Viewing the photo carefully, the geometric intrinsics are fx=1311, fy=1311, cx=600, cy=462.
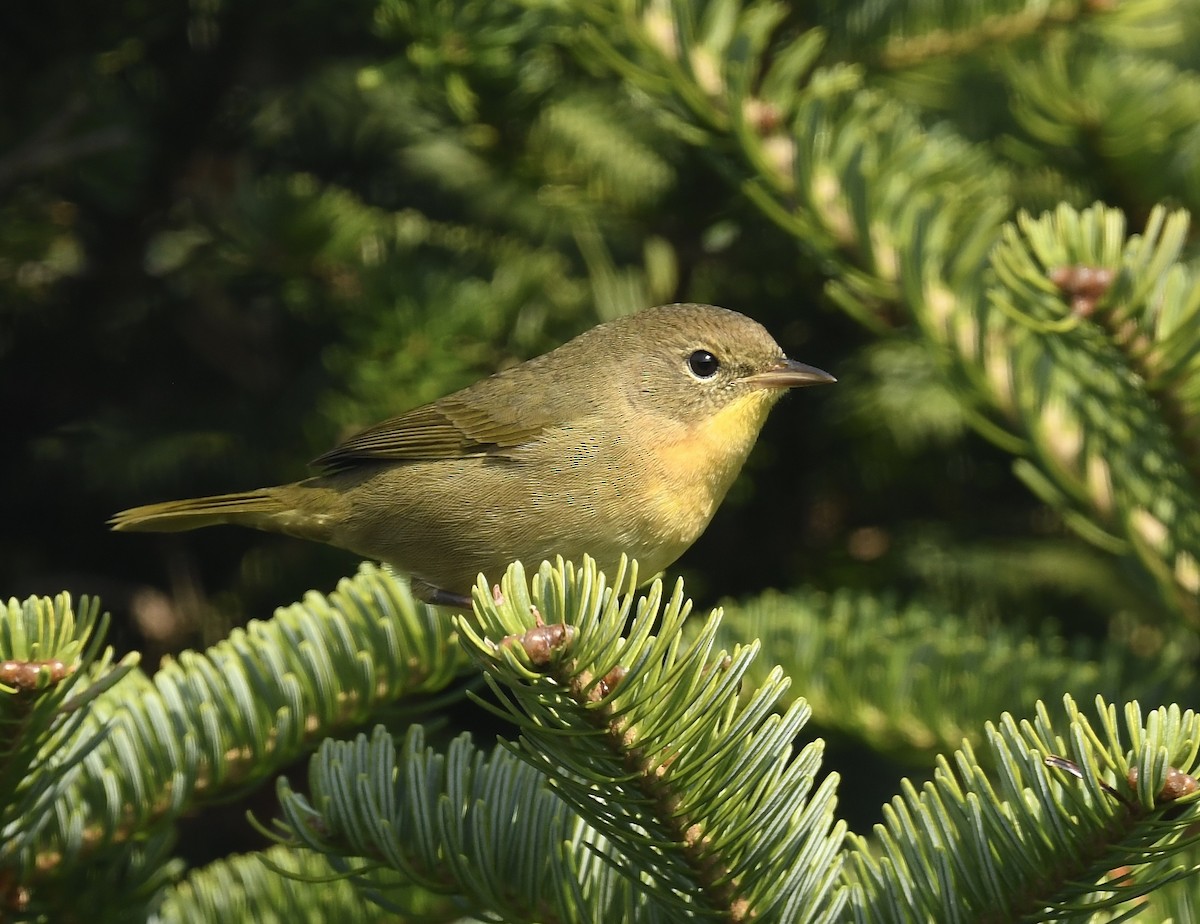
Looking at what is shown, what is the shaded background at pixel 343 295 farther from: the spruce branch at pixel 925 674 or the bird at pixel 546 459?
the spruce branch at pixel 925 674

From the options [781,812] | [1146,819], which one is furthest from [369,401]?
[1146,819]

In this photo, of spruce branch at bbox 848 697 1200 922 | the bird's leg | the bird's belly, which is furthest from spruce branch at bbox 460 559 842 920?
the bird's belly

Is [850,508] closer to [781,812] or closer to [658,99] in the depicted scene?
[658,99]

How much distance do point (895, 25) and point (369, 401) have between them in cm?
178

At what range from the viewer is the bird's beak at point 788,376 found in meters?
3.39

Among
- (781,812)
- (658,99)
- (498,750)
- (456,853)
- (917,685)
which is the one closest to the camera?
(781,812)

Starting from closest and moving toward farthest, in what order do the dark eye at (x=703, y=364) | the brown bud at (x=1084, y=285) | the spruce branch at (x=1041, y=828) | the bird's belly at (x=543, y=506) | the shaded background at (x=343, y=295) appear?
1. the spruce branch at (x=1041, y=828)
2. the brown bud at (x=1084, y=285)
3. the bird's belly at (x=543, y=506)
4. the shaded background at (x=343, y=295)
5. the dark eye at (x=703, y=364)

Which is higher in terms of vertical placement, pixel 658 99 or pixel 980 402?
pixel 658 99

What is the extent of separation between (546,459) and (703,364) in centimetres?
56

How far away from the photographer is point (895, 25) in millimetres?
3568

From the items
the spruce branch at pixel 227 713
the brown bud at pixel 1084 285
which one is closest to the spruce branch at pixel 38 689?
the spruce branch at pixel 227 713

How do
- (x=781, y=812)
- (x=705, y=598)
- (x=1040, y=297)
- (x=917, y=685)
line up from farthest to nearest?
1. (x=705, y=598)
2. (x=917, y=685)
3. (x=1040, y=297)
4. (x=781, y=812)

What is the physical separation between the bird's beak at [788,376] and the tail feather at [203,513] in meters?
1.33

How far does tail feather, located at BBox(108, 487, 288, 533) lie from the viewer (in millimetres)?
3303
